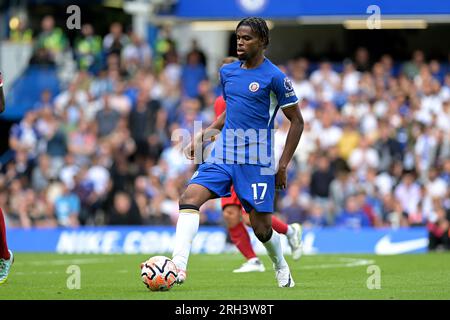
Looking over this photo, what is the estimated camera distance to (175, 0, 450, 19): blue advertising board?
27.6m

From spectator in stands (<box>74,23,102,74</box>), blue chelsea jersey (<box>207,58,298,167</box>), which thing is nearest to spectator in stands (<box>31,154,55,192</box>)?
spectator in stands (<box>74,23,102,74</box>)

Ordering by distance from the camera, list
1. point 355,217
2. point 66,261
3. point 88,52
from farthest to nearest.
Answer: point 88,52, point 355,217, point 66,261

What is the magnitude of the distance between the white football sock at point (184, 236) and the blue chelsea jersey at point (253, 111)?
2.27 feet

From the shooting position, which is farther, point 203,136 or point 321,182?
point 321,182

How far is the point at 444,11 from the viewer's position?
27.8 metres

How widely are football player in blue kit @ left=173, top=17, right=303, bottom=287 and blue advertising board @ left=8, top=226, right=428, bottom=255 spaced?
974cm

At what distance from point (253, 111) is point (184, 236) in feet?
4.72

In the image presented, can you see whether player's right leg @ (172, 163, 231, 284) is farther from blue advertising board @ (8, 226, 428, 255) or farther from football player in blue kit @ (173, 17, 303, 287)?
blue advertising board @ (8, 226, 428, 255)

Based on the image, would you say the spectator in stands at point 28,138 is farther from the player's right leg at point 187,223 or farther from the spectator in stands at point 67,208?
the player's right leg at point 187,223

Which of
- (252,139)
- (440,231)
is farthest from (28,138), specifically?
(252,139)

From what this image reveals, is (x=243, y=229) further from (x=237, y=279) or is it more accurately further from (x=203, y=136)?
(x=203, y=136)

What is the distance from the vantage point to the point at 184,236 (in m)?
Result: 10.7
